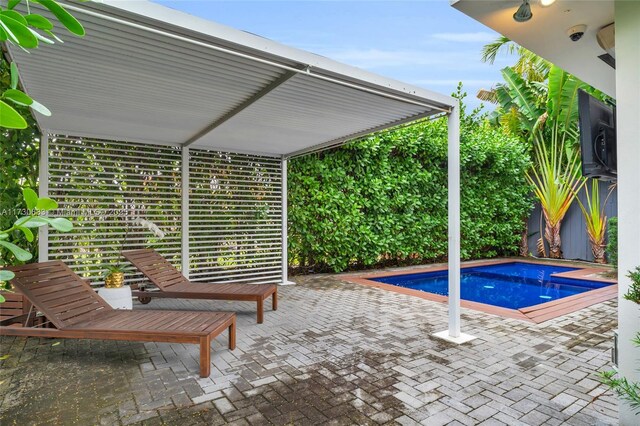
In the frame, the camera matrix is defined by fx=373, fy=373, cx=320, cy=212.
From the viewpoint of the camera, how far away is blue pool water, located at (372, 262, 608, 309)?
807cm

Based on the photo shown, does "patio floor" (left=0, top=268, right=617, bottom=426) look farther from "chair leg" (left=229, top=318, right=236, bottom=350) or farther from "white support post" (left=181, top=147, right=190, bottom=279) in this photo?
"white support post" (left=181, top=147, right=190, bottom=279)

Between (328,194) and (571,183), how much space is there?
26.9 ft

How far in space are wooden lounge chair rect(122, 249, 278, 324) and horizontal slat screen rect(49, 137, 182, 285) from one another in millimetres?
892

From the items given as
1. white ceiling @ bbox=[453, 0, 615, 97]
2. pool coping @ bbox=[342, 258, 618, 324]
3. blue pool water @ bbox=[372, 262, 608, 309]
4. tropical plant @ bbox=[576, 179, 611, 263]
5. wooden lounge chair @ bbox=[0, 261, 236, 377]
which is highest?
white ceiling @ bbox=[453, 0, 615, 97]

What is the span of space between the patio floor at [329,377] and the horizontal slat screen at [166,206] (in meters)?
2.44

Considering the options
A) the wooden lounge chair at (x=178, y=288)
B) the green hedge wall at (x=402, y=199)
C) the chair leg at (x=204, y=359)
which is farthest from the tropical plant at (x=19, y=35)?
the green hedge wall at (x=402, y=199)

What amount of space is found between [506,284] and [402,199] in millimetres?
3418

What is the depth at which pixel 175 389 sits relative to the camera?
3277 mm

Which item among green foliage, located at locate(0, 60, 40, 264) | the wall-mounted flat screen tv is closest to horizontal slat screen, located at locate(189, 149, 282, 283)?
green foliage, located at locate(0, 60, 40, 264)

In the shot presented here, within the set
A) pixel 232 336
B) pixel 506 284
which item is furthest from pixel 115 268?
pixel 506 284

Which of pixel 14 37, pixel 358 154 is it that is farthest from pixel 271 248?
pixel 14 37

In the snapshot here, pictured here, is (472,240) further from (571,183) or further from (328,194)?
(328,194)

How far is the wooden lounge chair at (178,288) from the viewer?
5.40 meters

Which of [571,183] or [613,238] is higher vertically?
[571,183]
